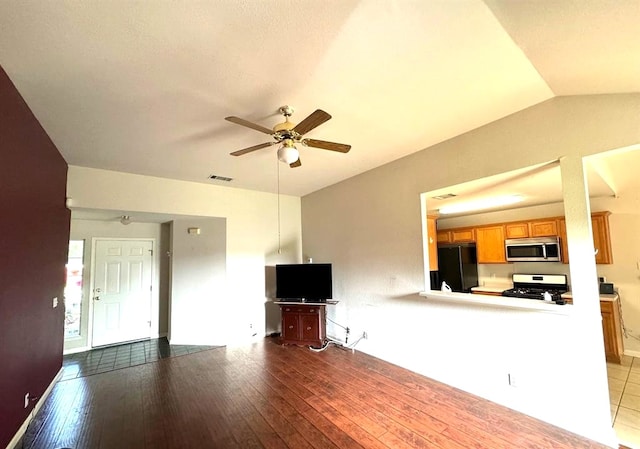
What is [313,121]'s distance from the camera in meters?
2.12

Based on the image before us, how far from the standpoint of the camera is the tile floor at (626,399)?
2.24m

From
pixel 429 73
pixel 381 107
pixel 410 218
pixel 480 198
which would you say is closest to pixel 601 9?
pixel 429 73

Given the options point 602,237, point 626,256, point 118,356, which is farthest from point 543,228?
point 118,356

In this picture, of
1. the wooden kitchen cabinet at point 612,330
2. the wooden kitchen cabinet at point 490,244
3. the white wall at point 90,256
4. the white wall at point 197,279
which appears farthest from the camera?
the wooden kitchen cabinet at point 490,244

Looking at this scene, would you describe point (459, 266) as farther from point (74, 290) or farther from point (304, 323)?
point (74, 290)

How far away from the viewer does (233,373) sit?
11.9ft

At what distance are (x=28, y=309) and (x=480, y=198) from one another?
5544 mm

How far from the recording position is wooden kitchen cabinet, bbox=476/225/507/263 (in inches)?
202

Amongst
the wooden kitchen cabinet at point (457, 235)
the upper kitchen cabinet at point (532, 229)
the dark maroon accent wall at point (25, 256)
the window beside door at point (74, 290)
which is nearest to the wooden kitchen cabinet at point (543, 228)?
the upper kitchen cabinet at point (532, 229)

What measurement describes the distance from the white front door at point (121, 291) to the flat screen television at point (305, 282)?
2825mm

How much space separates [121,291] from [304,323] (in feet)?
11.8

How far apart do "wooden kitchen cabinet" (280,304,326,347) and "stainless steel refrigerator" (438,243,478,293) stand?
2269 millimetres

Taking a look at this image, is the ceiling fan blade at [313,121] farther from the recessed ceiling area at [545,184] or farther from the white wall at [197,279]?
the white wall at [197,279]

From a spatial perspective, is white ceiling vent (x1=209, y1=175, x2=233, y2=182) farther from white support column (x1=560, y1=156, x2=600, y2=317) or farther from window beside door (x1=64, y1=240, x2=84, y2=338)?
white support column (x1=560, y1=156, x2=600, y2=317)
